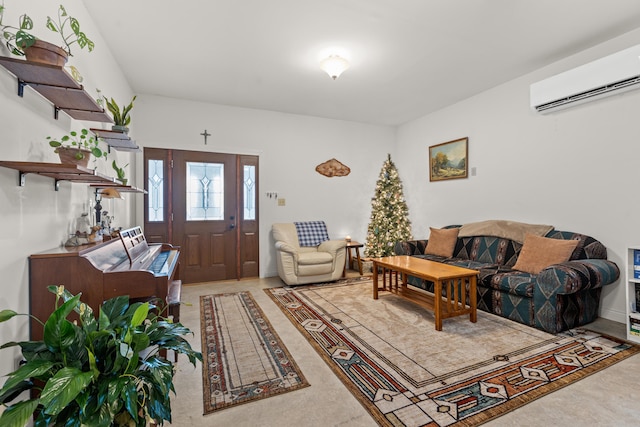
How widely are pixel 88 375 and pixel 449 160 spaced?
5198 millimetres

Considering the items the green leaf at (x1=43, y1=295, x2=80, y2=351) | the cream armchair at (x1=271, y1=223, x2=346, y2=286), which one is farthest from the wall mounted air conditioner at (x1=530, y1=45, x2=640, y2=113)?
the green leaf at (x1=43, y1=295, x2=80, y2=351)

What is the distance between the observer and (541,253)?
3.29 metres

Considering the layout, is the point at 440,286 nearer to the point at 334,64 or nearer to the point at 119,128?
the point at 334,64

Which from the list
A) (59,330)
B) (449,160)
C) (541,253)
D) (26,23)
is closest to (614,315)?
(541,253)

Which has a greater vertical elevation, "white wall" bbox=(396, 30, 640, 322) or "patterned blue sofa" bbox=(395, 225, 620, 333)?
"white wall" bbox=(396, 30, 640, 322)

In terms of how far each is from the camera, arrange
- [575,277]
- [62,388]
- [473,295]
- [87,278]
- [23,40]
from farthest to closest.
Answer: [473,295] < [575,277] < [87,278] < [23,40] < [62,388]

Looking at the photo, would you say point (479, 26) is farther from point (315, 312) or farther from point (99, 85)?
point (99, 85)

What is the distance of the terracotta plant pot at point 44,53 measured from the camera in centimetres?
149

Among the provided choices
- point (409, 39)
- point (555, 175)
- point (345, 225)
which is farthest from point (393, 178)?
point (409, 39)

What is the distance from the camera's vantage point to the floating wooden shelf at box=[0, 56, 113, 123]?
149cm

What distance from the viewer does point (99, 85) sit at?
2.87 m

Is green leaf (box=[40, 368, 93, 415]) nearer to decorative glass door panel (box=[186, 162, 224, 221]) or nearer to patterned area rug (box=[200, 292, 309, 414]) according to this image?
patterned area rug (box=[200, 292, 309, 414])

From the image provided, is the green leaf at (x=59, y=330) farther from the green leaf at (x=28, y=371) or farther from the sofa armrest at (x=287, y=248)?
the sofa armrest at (x=287, y=248)

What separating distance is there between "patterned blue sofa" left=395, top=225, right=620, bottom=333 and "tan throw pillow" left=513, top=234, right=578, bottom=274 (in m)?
0.12
